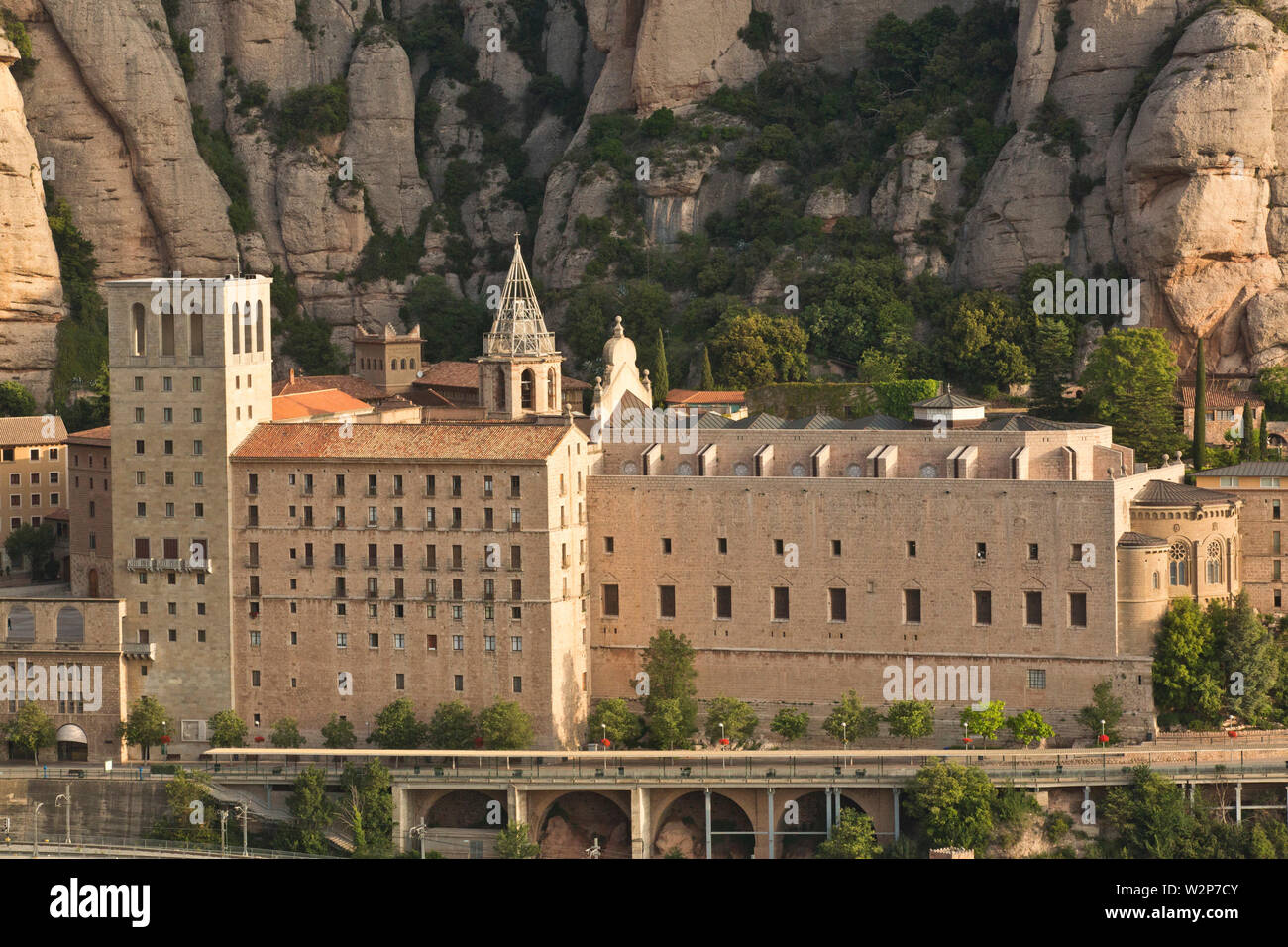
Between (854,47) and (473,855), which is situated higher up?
(854,47)

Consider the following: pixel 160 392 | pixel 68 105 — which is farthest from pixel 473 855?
pixel 68 105

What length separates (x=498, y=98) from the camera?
146m

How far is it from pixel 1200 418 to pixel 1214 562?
1269 centimetres

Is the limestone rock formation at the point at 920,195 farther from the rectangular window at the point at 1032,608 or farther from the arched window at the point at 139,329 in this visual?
the arched window at the point at 139,329

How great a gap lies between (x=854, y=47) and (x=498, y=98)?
2267 centimetres

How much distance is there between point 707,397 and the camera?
110750 millimetres

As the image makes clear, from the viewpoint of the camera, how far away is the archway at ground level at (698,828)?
81875 millimetres

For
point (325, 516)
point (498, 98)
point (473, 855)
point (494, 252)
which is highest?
point (498, 98)

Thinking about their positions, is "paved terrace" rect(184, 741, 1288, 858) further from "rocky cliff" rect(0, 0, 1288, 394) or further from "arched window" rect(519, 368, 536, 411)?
"rocky cliff" rect(0, 0, 1288, 394)

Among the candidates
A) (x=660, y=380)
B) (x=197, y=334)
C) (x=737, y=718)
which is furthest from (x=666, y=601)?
(x=660, y=380)

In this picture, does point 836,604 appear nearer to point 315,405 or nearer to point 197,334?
point 315,405

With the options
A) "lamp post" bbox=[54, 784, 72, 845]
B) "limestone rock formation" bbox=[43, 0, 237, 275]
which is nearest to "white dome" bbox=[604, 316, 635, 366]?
"lamp post" bbox=[54, 784, 72, 845]
